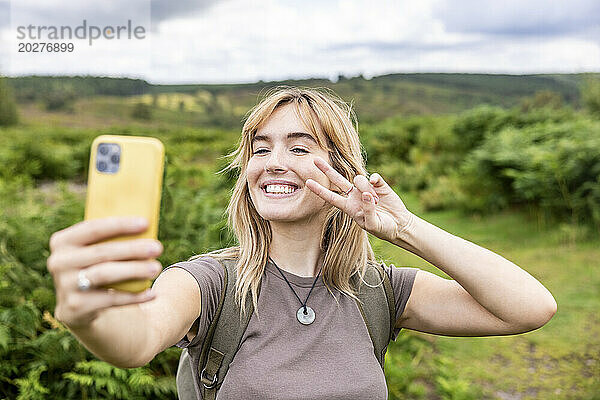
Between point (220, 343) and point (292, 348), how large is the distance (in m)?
0.23

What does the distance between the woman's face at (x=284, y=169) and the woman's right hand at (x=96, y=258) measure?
3.26 ft

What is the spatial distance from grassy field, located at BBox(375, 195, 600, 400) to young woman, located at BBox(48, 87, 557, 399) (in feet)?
6.32

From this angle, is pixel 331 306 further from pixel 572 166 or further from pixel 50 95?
pixel 50 95

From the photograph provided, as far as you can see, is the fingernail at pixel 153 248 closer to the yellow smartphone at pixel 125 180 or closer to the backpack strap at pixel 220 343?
the yellow smartphone at pixel 125 180

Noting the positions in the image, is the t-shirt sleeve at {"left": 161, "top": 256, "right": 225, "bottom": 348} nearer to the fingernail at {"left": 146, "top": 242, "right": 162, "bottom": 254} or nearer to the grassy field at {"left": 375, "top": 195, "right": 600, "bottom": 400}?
the fingernail at {"left": 146, "top": 242, "right": 162, "bottom": 254}

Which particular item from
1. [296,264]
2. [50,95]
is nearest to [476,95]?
[50,95]

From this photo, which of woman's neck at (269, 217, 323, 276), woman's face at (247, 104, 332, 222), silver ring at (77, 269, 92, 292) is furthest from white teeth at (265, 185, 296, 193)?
silver ring at (77, 269, 92, 292)

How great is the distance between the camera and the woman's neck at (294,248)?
2.09m

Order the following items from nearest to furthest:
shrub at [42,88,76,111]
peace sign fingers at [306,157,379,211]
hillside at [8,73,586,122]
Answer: peace sign fingers at [306,157,379,211] < hillside at [8,73,586,122] < shrub at [42,88,76,111]

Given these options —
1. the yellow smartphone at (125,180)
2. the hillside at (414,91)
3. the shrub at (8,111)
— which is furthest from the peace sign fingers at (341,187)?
the shrub at (8,111)

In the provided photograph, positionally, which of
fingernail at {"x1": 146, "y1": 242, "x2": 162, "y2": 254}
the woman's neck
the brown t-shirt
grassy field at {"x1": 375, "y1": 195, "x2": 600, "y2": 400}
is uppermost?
fingernail at {"x1": 146, "y1": 242, "x2": 162, "y2": 254}

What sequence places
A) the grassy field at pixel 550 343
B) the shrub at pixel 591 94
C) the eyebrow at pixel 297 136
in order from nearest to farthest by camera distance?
1. the eyebrow at pixel 297 136
2. the grassy field at pixel 550 343
3. the shrub at pixel 591 94

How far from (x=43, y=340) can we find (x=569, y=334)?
516cm

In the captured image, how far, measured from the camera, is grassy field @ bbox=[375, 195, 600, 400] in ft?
16.7
